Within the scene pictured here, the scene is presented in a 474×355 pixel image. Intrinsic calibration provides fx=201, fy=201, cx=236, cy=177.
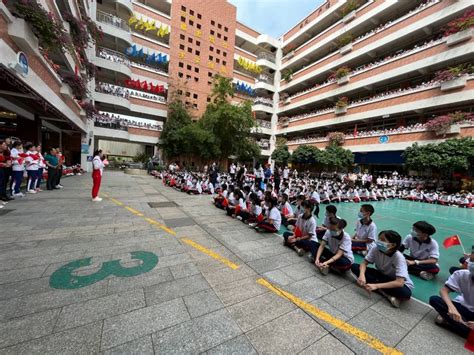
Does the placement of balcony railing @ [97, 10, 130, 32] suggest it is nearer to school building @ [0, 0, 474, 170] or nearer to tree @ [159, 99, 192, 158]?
school building @ [0, 0, 474, 170]

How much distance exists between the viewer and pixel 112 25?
66.1 feet

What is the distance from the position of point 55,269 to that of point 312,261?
13.3ft

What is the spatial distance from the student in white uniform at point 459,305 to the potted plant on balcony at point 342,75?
2499cm

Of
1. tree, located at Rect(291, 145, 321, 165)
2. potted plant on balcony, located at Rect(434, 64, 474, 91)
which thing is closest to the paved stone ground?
tree, located at Rect(291, 145, 321, 165)

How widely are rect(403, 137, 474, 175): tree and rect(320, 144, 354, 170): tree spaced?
5465 millimetres

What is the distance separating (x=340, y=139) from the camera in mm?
21984

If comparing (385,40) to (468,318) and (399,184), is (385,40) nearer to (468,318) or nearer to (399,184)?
(399,184)

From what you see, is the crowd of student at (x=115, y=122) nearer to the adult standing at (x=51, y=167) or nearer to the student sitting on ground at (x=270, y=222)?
the adult standing at (x=51, y=167)

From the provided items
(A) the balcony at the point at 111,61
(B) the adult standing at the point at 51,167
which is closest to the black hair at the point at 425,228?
(B) the adult standing at the point at 51,167

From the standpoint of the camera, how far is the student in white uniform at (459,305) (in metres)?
2.13

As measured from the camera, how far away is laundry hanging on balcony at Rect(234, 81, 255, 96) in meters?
31.4

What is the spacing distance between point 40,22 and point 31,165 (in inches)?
185

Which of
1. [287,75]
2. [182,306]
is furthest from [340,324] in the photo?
[287,75]

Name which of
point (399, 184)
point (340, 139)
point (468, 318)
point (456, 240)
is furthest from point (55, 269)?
point (340, 139)
